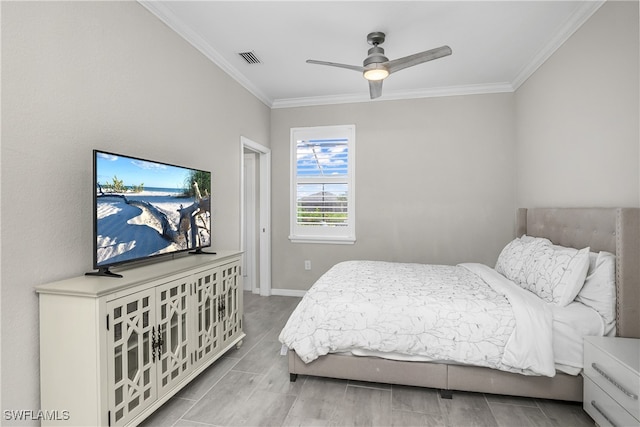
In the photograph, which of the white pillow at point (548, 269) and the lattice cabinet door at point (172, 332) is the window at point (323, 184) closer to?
the white pillow at point (548, 269)

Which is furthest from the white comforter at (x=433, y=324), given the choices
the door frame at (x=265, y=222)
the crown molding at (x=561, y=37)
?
the door frame at (x=265, y=222)

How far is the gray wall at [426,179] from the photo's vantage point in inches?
157

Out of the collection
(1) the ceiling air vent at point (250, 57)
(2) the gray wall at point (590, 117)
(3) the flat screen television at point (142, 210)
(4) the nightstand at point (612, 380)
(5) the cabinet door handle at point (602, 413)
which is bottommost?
(5) the cabinet door handle at point (602, 413)

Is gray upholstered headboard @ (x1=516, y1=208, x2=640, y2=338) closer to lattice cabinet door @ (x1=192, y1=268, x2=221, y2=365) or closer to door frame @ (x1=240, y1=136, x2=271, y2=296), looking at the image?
lattice cabinet door @ (x1=192, y1=268, x2=221, y2=365)

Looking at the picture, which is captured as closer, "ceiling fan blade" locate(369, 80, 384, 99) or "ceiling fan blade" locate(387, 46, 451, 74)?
"ceiling fan blade" locate(387, 46, 451, 74)

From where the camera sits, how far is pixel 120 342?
1.59 metres

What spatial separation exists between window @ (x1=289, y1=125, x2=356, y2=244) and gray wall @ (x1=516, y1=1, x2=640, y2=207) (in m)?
2.15

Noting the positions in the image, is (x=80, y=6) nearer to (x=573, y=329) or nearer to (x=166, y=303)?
(x=166, y=303)

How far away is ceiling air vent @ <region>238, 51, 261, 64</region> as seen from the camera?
3.11 metres

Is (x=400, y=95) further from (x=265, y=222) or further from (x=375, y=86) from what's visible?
(x=265, y=222)

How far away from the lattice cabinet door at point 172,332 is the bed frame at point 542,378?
2.48 ft

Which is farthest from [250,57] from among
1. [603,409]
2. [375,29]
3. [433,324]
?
[603,409]

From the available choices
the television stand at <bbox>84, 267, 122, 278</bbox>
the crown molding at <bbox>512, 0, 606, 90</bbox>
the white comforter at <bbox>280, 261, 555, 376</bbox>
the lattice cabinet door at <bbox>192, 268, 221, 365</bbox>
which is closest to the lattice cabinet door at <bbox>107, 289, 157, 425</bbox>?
the television stand at <bbox>84, 267, 122, 278</bbox>

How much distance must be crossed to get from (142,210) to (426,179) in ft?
11.0
